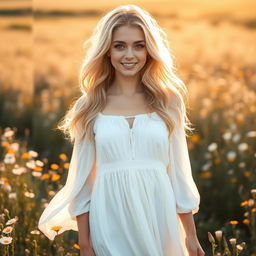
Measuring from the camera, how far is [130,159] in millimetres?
2844

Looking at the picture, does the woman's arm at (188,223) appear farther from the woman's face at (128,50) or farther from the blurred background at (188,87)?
the woman's face at (128,50)

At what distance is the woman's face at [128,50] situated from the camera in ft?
9.40

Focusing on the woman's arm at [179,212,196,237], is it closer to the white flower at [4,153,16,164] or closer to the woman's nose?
the woman's nose

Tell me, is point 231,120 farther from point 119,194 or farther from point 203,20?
point 119,194

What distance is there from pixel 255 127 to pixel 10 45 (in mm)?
3213

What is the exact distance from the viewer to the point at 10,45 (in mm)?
7148

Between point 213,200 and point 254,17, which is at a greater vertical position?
point 254,17

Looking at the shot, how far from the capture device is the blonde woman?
2.83 meters

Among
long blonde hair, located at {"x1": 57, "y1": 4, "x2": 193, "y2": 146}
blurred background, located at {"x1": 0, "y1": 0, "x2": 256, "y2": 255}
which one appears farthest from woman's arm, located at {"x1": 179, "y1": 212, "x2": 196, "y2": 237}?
blurred background, located at {"x1": 0, "y1": 0, "x2": 256, "y2": 255}

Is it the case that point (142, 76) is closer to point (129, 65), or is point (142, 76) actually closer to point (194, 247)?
point (129, 65)

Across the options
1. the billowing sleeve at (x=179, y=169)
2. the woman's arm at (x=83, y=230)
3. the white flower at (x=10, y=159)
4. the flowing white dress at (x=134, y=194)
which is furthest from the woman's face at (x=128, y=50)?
the white flower at (x=10, y=159)

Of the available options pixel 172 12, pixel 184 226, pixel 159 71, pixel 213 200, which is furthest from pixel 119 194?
pixel 172 12

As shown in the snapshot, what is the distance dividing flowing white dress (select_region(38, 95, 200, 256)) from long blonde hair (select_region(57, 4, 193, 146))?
0.07 meters

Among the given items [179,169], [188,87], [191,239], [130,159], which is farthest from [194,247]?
[188,87]
